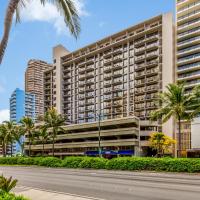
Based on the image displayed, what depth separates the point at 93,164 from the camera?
4997 centimetres

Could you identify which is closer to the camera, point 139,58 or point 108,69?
point 139,58

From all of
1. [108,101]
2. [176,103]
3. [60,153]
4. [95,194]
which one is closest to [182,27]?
[108,101]

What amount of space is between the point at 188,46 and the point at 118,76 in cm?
2747

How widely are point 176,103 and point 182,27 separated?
208 ft

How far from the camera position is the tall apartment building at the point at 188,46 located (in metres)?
99.6

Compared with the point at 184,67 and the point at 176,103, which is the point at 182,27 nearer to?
the point at 184,67

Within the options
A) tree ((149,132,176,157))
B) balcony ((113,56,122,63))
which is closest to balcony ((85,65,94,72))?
balcony ((113,56,122,63))

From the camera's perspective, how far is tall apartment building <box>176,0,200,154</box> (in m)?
99.6

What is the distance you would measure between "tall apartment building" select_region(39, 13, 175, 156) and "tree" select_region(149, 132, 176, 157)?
5062 mm

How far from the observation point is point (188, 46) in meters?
104

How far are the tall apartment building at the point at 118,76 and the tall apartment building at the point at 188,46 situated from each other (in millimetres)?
2595

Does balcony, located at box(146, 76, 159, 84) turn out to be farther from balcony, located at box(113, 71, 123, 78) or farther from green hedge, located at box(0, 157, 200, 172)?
green hedge, located at box(0, 157, 200, 172)

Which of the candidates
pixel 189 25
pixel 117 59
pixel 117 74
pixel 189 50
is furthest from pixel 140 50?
pixel 189 25

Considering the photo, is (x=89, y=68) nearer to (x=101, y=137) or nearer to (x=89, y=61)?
(x=89, y=61)
